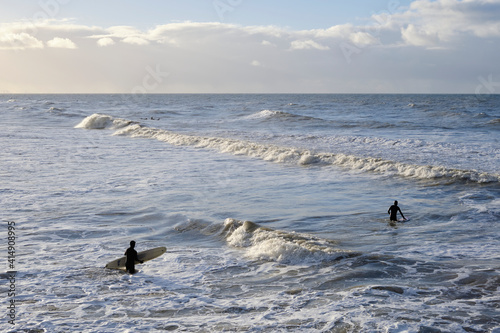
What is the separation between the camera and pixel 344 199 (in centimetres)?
1700

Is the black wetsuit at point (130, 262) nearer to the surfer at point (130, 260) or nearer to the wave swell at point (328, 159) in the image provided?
the surfer at point (130, 260)

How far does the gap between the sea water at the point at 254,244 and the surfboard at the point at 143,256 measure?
169mm

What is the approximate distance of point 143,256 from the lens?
10820mm

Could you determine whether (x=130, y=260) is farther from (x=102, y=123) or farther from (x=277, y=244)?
(x=102, y=123)

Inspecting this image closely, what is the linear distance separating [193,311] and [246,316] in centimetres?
98

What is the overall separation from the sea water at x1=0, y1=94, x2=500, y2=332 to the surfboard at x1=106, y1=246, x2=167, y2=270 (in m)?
0.17

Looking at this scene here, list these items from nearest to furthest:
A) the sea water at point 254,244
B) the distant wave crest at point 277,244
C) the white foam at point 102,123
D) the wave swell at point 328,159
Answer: the sea water at point 254,244 → the distant wave crest at point 277,244 → the wave swell at point 328,159 → the white foam at point 102,123

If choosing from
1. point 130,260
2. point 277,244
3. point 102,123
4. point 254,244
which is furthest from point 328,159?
point 102,123

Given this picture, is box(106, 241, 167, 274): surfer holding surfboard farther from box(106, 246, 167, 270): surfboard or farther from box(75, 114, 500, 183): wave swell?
box(75, 114, 500, 183): wave swell

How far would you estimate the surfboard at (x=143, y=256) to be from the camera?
1033cm

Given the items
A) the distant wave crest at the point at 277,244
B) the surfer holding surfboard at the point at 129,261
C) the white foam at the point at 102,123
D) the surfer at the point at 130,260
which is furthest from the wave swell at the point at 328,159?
the surfer at the point at 130,260

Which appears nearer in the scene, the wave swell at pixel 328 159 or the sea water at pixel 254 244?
the sea water at pixel 254 244

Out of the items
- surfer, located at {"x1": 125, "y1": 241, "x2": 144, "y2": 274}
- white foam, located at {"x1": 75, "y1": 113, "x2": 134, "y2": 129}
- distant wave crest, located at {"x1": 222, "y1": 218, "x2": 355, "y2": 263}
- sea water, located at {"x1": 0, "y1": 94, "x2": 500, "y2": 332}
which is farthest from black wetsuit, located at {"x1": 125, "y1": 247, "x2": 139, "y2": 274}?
white foam, located at {"x1": 75, "y1": 113, "x2": 134, "y2": 129}

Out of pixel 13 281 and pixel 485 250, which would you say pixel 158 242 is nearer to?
pixel 13 281
